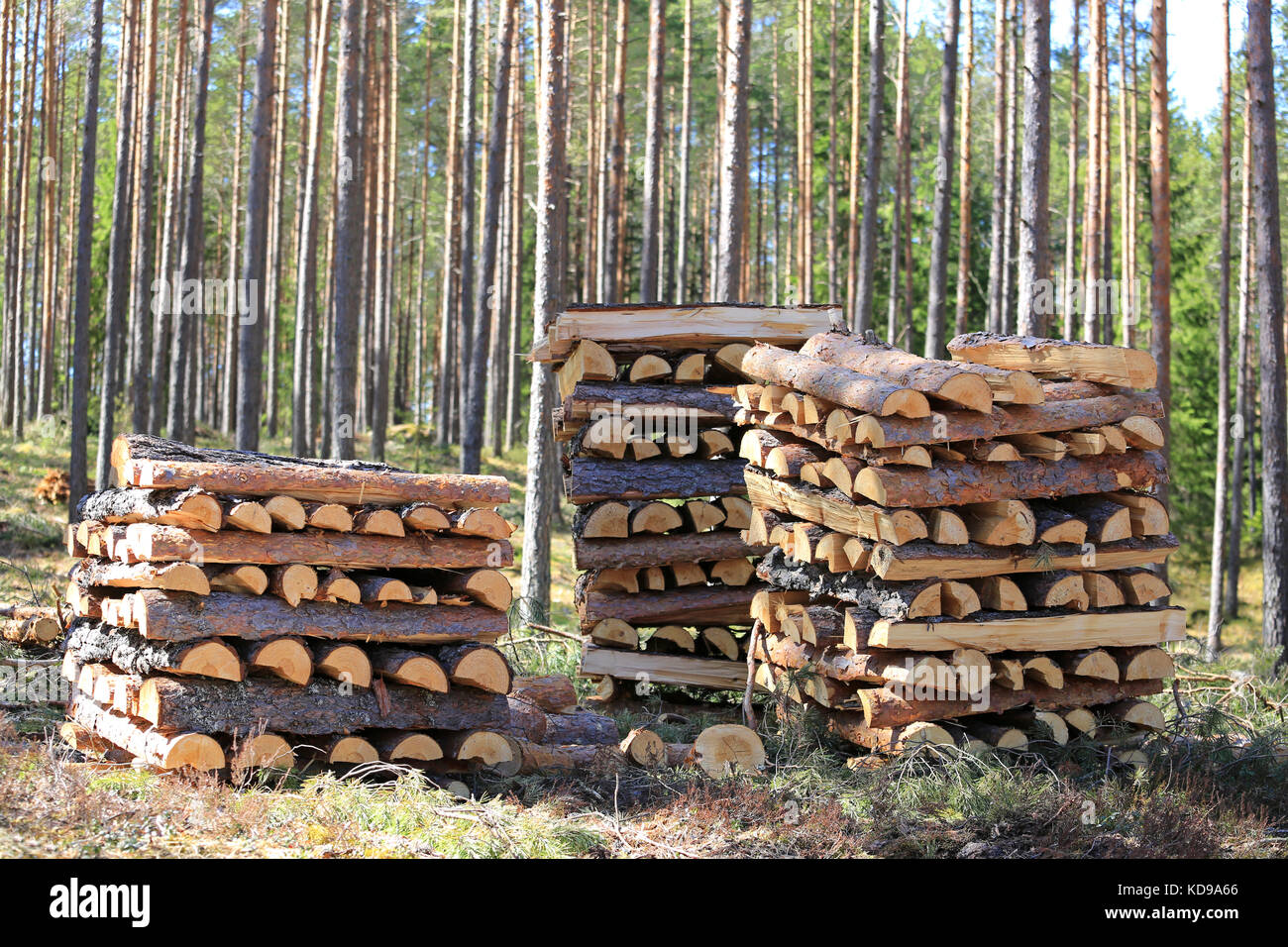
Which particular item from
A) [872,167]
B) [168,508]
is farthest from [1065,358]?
[872,167]

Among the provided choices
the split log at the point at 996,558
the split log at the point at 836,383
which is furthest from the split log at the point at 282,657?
the split log at the point at 836,383

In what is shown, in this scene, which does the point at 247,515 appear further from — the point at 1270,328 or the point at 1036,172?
the point at 1270,328

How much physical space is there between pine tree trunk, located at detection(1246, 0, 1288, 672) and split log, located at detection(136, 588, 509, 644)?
362 inches

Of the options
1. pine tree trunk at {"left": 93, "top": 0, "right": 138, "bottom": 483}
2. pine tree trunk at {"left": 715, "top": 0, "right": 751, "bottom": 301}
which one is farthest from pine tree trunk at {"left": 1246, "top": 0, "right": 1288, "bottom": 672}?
pine tree trunk at {"left": 93, "top": 0, "right": 138, "bottom": 483}

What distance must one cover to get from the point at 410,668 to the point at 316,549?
789mm

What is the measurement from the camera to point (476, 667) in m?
5.89

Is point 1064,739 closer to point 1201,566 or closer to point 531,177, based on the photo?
point 1201,566

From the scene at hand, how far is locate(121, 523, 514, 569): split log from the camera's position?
538cm

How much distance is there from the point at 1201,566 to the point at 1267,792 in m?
20.9

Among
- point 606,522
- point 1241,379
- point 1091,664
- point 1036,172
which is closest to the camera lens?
point 1091,664

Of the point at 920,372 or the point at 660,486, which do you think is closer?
the point at 920,372

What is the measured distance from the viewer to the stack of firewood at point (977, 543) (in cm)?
611

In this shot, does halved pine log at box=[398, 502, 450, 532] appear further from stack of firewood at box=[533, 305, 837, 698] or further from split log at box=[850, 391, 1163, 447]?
split log at box=[850, 391, 1163, 447]
